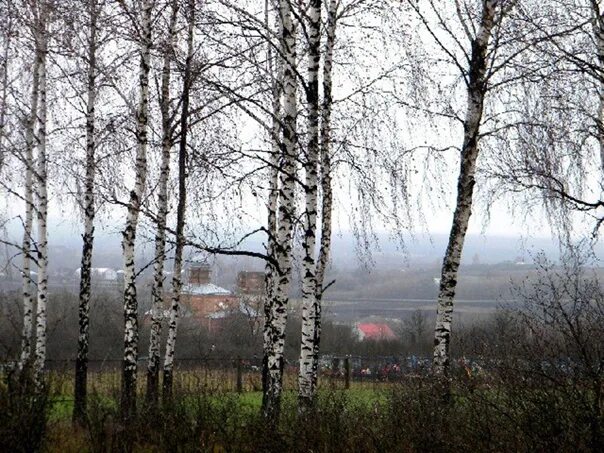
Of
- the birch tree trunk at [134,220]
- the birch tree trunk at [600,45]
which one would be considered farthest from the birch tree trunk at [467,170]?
the birch tree trunk at [134,220]

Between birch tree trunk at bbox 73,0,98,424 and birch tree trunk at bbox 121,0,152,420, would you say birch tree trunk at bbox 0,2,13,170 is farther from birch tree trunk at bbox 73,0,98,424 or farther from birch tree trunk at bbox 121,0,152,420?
birch tree trunk at bbox 121,0,152,420

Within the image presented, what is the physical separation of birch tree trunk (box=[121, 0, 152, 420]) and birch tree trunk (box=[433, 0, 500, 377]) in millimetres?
4145

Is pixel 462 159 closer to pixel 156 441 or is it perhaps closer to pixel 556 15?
pixel 556 15

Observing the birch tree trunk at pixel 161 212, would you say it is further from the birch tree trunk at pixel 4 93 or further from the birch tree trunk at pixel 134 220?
the birch tree trunk at pixel 4 93

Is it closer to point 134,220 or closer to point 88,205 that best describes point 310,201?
point 134,220

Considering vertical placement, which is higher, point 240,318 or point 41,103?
point 41,103

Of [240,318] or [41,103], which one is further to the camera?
[240,318]

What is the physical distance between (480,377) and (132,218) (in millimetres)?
5288

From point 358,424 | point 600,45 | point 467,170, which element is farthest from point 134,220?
point 600,45

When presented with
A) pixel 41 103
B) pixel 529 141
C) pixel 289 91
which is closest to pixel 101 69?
pixel 41 103

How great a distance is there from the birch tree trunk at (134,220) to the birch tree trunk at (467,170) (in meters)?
4.14

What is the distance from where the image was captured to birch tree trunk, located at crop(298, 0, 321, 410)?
7.71 meters

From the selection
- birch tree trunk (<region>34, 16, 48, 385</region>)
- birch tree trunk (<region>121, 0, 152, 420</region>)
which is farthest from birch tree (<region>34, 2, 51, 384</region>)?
birch tree trunk (<region>121, 0, 152, 420</region>)

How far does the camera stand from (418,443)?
667 cm
